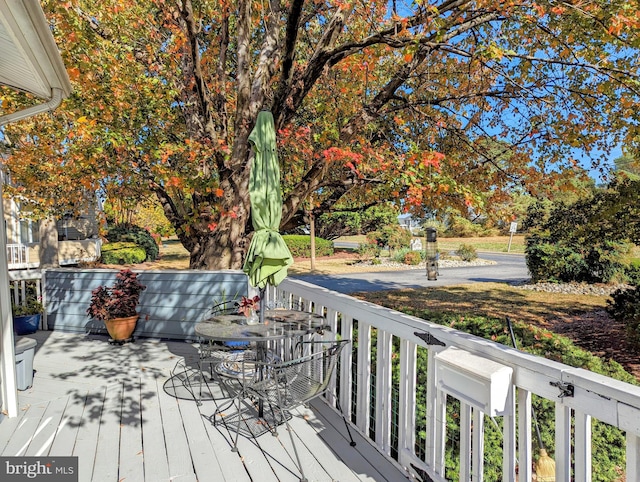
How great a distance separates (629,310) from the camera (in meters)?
6.02

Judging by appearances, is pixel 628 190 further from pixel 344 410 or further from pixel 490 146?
pixel 344 410

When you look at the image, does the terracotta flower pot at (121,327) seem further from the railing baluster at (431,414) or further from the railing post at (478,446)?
the railing post at (478,446)

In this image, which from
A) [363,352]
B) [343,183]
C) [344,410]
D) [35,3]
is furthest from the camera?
[343,183]

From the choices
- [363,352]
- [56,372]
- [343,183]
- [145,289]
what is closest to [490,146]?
[343,183]

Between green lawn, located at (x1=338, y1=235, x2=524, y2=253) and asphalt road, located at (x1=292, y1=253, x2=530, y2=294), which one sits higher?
green lawn, located at (x1=338, y1=235, x2=524, y2=253)

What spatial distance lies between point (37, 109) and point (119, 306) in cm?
272

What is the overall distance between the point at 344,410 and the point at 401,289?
9.30m

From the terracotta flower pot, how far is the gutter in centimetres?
276

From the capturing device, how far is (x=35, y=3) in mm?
2094

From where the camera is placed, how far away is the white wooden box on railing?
1.60m

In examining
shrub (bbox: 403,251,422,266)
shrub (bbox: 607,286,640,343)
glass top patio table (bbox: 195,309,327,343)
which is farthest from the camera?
shrub (bbox: 403,251,422,266)

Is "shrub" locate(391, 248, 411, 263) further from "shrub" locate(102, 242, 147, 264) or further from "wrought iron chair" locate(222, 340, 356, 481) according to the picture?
"wrought iron chair" locate(222, 340, 356, 481)

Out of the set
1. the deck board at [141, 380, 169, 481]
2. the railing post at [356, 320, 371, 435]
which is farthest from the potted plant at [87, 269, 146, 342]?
the railing post at [356, 320, 371, 435]
